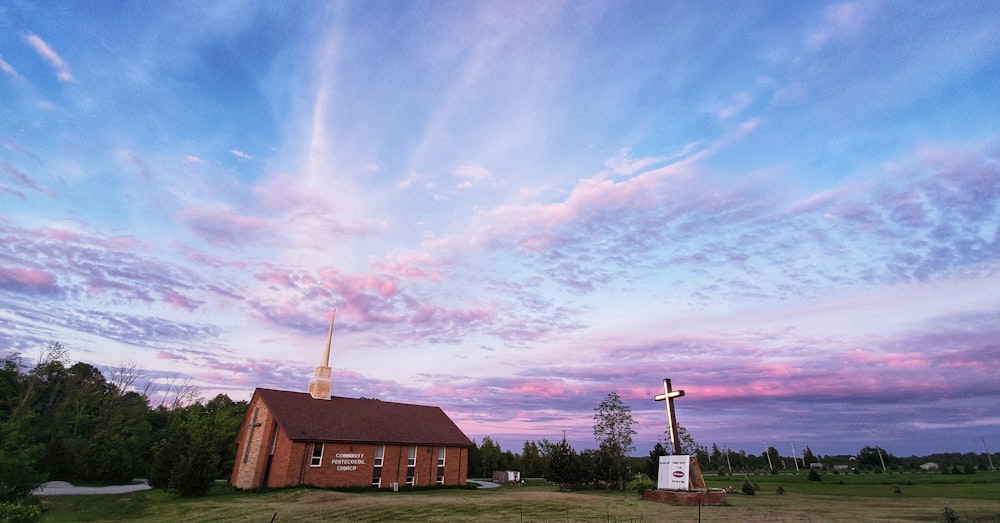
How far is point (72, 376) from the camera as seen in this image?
6359 cm

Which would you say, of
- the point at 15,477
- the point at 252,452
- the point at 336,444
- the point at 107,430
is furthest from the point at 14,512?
the point at 107,430

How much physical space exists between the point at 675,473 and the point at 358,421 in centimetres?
2716

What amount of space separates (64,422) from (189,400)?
18668mm

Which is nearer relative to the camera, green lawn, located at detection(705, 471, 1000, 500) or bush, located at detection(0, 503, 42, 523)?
bush, located at detection(0, 503, 42, 523)

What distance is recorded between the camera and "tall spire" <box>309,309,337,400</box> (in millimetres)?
44344

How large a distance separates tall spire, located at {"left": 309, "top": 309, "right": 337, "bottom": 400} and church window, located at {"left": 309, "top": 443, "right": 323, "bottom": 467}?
21.4ft

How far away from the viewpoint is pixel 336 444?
39.0 metres

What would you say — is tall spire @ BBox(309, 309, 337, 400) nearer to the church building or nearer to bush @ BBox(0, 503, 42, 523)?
the church building

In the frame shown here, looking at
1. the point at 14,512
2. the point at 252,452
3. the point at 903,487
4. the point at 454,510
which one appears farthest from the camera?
the point at 903,487

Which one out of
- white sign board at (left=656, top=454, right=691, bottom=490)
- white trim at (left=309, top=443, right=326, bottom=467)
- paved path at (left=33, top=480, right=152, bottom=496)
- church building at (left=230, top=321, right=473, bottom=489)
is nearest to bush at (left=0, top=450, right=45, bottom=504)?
paved path at (left=33, top=480, right=152, bottom=496)

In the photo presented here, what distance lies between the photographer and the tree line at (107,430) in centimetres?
3500

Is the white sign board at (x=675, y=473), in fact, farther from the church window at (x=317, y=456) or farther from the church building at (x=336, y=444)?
the church window at (x=317, y=456)

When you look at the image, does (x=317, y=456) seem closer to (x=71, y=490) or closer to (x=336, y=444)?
(x=336, y=444)

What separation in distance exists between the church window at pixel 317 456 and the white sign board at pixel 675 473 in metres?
26.0
